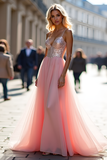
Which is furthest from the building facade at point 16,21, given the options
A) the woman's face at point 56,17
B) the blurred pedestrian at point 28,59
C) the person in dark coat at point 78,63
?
the woman's face at point 56,17

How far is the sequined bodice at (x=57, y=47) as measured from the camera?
405cm

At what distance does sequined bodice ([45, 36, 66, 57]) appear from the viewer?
160 inches

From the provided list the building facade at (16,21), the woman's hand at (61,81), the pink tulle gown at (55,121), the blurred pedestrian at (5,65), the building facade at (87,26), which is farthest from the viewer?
the building facade at (87,26)

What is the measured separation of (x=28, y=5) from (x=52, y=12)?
17872 millimetres

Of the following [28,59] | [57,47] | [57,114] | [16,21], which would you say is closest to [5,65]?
[28,59]

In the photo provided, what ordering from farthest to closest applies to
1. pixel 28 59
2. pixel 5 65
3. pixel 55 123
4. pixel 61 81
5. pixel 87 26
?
pixel 87 26
pixel 28 59
pixel 5 65
pixel 61 81
pixel 55 123

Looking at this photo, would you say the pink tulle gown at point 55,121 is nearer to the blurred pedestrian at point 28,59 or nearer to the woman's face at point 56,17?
the woman's face at point 56,17

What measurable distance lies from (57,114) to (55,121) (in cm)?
9

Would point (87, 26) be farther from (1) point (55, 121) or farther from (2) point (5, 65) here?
(1) point (55, 121)

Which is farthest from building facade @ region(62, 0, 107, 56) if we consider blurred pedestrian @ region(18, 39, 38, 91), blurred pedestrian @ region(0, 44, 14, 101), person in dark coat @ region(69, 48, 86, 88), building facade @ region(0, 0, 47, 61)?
blurred pedestrian @ region(0, 44, 14, 101)

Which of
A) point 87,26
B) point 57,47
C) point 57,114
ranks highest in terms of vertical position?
point 87,26

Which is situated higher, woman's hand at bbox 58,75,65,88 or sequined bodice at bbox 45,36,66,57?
sequined bodice at bbox 45,36,66,57

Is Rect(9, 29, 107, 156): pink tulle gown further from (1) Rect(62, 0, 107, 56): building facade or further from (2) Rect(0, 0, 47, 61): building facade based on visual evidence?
(1) Rect(62, 0, 107, 56): building facade

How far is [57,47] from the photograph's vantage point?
407 centimetres
